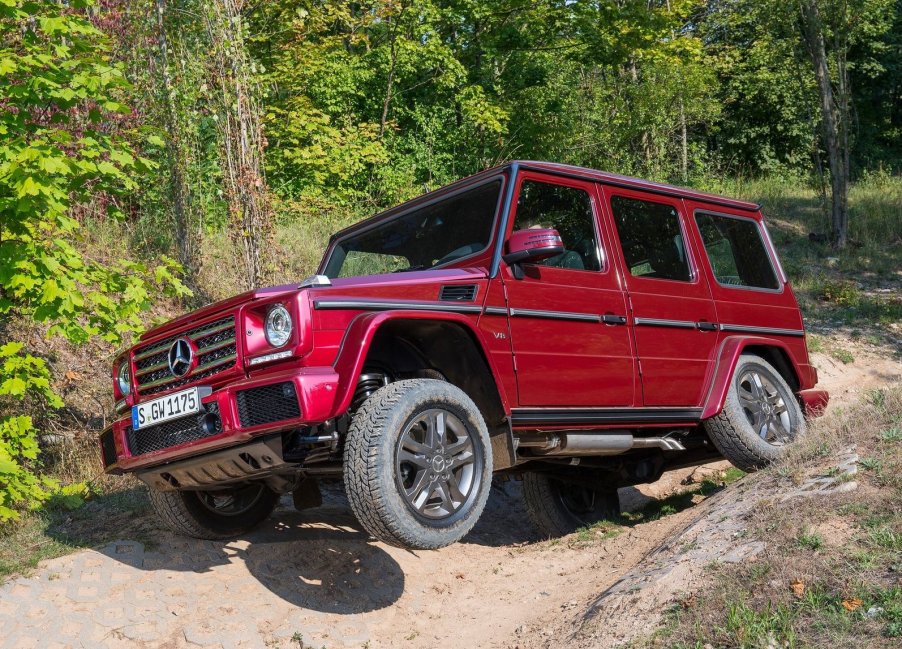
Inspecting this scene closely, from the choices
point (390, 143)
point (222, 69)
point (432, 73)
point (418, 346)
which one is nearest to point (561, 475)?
point (418, 346)

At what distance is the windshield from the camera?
4930 mm

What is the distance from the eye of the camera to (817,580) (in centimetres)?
370

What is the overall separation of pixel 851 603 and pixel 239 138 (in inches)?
292

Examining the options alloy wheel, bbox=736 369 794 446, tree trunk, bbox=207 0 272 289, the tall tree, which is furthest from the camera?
the tall tree

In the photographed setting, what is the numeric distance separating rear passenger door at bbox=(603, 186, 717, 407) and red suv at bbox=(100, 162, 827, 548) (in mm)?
16

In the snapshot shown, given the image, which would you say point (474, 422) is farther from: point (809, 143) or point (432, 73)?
point (809, 143)

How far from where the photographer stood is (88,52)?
6633 millimetres

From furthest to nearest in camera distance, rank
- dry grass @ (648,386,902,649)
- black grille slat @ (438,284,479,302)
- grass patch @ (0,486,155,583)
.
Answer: grass patch @ (0,486,155,583), black grille slat @ (438,284,479,302), dry grass @ (648,386,902,649)

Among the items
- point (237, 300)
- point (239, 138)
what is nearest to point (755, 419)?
point (237, 300)

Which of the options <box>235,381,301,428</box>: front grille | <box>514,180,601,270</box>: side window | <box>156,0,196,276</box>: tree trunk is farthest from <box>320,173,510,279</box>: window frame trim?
<box>156,0,196,276</box>: tree trunk

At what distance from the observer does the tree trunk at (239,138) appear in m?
8.87

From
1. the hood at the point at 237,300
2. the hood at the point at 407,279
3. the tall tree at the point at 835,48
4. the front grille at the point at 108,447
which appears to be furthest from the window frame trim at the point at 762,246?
the tall tree at the point at 835,48

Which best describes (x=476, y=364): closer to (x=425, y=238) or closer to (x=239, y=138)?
(x=425, y=238)

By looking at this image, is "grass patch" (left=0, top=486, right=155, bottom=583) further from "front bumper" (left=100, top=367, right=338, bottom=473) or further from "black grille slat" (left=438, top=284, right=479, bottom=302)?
"black grille slat" (left=438, top=284, right=479, bottom=302)
